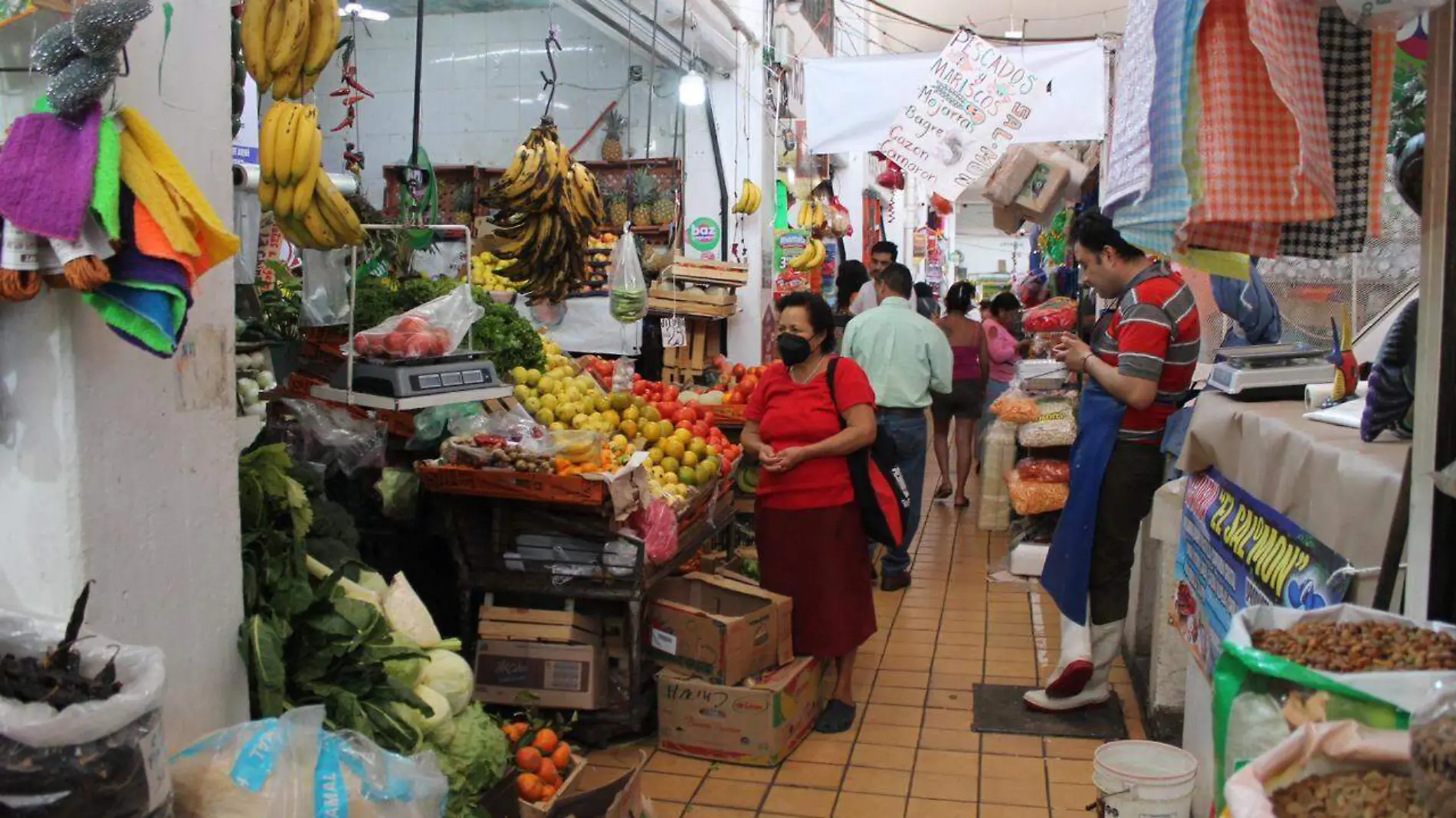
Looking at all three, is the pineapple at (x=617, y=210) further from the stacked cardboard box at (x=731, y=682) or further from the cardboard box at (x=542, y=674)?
the cardboard box at (x=542, y=674)

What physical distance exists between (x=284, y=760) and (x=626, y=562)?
213 cm

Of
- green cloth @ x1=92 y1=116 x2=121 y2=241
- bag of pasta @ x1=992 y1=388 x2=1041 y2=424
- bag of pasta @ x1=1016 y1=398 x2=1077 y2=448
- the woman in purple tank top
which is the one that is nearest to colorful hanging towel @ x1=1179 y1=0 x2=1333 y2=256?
green cloth @ x1=92 y1=116 x2=121 y2=241

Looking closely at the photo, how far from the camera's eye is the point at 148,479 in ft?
7.91

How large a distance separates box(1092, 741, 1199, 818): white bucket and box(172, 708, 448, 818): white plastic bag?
5.88ft

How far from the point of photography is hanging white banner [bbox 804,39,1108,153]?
271 inches

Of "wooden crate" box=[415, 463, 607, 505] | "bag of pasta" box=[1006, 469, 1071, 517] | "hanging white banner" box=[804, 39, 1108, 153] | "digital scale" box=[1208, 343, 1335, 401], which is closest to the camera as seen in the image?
"digital scale" box=[1208, 343, 1335, 401]

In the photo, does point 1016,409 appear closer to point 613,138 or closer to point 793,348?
point 793,348

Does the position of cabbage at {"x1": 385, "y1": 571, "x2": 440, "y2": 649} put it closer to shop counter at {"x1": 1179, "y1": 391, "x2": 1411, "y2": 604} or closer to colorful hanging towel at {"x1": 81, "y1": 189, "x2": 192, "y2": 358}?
colorful hanging towel at {"x1": 81, "y1": 189, "x2": 192, "y2": 358}

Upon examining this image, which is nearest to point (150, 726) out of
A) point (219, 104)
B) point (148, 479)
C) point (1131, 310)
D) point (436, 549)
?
point (148, 479)

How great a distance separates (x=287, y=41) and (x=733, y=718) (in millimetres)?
2779

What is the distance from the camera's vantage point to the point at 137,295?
2.09 metres

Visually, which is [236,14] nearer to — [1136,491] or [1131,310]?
[1131,310]

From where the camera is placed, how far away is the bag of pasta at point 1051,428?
7.45 meters

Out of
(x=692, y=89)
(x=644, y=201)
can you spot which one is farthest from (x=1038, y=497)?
(x=644, y=201)
